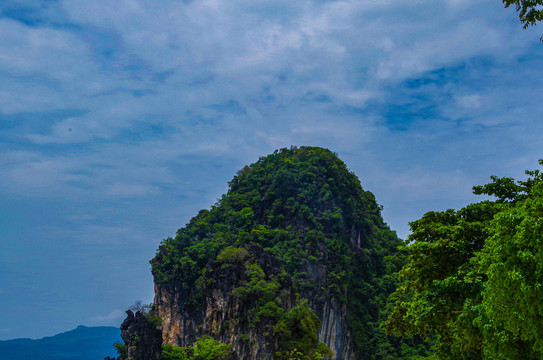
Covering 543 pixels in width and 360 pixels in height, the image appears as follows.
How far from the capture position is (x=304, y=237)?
39.6 metres

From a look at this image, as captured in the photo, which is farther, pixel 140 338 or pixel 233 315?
pixel 233 315

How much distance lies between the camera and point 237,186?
48.8 meters

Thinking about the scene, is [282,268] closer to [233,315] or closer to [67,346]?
[233,315]

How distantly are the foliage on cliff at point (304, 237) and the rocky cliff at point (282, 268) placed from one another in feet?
0.31

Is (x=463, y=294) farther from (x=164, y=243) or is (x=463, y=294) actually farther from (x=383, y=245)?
(x=383, y=245)

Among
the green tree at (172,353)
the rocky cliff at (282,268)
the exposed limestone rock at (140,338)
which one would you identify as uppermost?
the rocky cliff at (282,268)

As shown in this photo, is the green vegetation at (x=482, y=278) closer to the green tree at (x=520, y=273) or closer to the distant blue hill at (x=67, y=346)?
the green tree at (x=520, y=273)

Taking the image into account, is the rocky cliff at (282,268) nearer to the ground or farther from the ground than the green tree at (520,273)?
farther from the ground

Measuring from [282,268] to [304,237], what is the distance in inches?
231

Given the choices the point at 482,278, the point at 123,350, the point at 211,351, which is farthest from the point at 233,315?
the point at 482,278

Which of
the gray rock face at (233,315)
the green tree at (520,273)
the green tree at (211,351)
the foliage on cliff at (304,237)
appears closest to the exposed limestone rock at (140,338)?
the green tree at (211,351)

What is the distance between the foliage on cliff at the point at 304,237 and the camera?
37.8 meters

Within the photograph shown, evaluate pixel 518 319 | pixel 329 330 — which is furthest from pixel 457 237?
pixel 329 330

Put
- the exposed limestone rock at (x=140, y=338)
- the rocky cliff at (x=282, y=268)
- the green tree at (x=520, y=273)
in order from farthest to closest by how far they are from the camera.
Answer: the rocky cliff at (x=282, y=268) → the exposed limestone rock at (x=140, y=338) → the green tree at (x=520, y=273)
